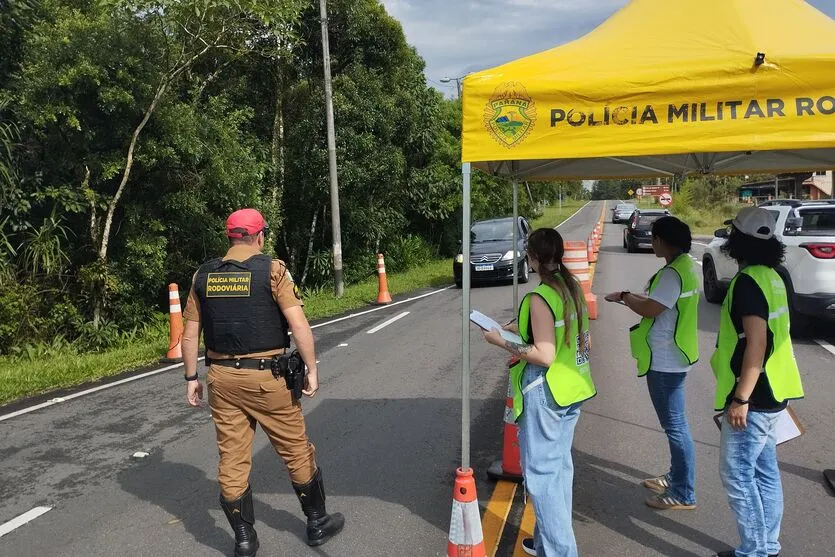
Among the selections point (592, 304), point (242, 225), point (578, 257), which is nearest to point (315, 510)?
point (242, 225)

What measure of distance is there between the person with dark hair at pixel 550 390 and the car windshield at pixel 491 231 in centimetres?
1411

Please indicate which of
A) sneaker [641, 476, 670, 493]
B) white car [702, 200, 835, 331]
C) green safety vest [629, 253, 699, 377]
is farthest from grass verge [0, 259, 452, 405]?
white car [702, 200, 835, 331]

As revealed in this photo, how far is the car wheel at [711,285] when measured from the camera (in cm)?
1164

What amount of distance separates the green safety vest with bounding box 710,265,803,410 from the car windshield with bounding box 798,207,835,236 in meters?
6.21

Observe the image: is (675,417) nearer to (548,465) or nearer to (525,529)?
(525,529)

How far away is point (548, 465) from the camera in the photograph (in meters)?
2.95

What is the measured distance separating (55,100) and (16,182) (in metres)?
1.59

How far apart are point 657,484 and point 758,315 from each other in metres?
1.74

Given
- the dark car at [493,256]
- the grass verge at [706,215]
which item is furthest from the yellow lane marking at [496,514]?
the grass verge at [706,215]

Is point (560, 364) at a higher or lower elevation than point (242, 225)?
lower

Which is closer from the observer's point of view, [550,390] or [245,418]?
[550,390]

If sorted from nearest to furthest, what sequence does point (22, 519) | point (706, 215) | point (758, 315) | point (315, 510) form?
point (758, 315) < point (315, 510) < point (22, 519) < point (706, 215)

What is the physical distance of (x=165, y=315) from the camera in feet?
43.1

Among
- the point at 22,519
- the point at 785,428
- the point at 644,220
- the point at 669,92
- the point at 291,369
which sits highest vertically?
the point at 669,92
